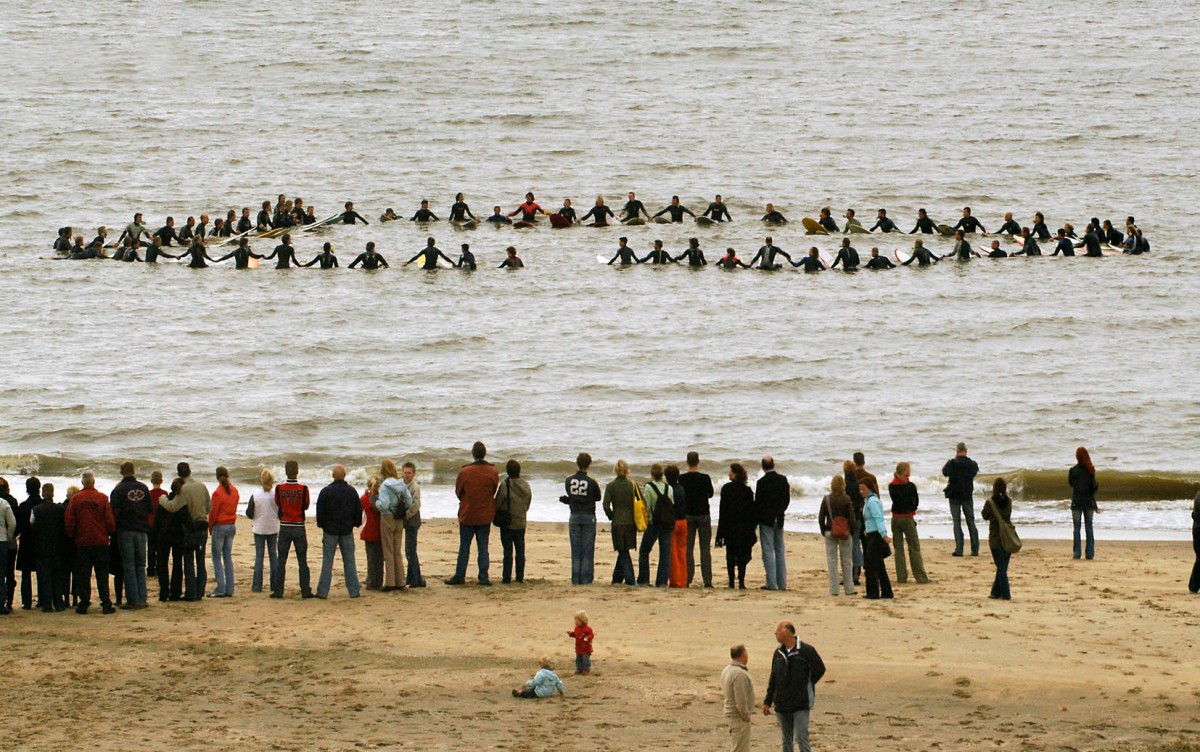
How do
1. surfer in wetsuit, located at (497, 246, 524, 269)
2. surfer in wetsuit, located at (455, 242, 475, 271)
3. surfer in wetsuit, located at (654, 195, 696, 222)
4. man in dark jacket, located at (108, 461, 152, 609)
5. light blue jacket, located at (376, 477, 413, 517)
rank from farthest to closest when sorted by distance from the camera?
surfer in wetsuit, located at (654, 195, 696, 222)
surfer in wetsuit, located at (497, 246, 524, 269)
surfer in wetsuit, located at (455, 242, 475, 271)
light blue jacket, located at (376, 477, 413, 517)
man in dark jacket, located at (108, 461, 152, 609)

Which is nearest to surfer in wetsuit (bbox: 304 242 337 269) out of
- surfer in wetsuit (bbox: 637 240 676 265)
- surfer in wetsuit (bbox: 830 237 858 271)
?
surfer in wetsuit (bbox: 637 240 676 265)

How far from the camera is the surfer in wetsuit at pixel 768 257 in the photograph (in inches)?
1556

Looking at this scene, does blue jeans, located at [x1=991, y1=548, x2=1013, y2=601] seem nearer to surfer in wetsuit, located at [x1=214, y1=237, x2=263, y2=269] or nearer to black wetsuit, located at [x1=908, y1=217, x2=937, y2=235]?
black wetsuit, located at [x1=908, y1=217, x2=937, y2=235]

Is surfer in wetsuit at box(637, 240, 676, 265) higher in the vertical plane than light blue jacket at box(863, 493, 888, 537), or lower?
higher

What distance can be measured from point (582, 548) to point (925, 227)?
2887 cm

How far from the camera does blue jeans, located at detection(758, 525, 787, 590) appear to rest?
15.0 meters

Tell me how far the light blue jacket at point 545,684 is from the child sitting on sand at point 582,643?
457mm

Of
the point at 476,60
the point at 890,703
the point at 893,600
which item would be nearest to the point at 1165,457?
the point at 893,600

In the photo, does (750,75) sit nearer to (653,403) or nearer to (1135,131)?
(1135,131)

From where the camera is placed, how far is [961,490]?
690 inches

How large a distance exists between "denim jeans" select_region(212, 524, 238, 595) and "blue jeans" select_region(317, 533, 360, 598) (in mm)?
863

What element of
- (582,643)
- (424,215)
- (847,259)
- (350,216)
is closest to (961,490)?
(582,643)

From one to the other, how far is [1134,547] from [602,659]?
351 inches

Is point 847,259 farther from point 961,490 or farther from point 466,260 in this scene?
point 961,490
